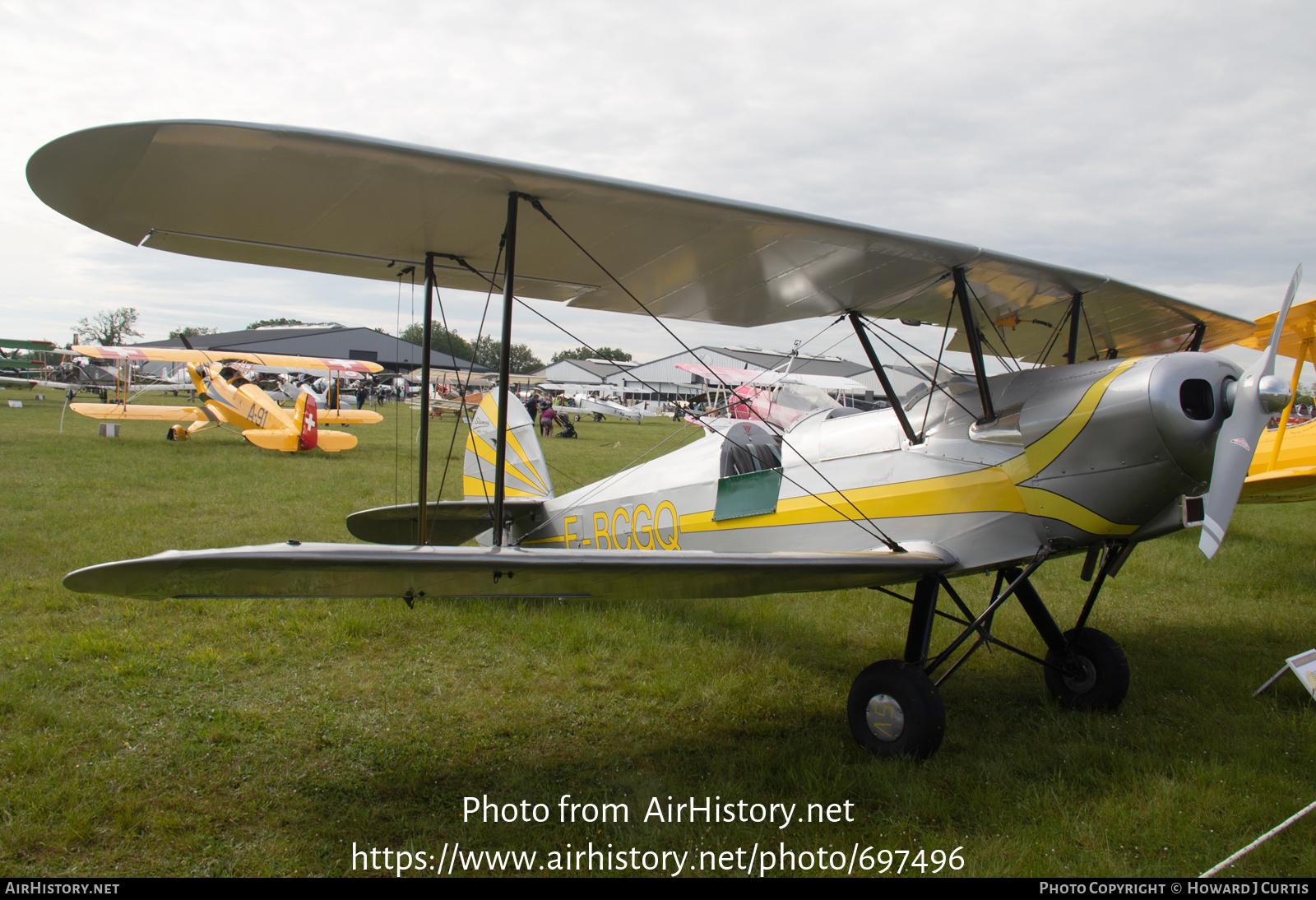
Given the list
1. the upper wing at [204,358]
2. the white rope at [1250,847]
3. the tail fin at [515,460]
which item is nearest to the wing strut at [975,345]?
the white rope at [1250,847]

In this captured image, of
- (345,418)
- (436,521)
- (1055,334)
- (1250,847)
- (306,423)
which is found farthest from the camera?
(345,418)

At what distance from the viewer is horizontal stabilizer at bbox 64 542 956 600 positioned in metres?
2.43

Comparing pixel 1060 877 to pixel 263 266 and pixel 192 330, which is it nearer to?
pixel 263 266

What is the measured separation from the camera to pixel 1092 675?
4199 mm

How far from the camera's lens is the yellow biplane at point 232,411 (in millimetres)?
15430

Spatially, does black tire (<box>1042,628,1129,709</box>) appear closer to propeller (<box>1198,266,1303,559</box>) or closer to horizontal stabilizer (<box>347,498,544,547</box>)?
propeller (<box>1198,266,1303,559</box>)

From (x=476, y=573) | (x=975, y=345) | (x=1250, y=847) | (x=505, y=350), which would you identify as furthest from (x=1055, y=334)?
(x=476, y=573)

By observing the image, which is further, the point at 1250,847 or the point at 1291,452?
the point at 1291,452

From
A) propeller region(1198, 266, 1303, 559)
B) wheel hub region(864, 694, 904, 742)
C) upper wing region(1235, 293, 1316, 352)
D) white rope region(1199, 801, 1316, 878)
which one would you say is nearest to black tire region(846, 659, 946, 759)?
wheel hub region(864, 694, 904, 742)

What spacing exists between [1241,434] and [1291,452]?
5963 millimetres

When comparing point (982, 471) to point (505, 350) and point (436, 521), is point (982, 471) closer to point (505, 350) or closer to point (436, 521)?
point (505, 350)

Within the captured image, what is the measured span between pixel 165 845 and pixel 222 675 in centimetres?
→ 169

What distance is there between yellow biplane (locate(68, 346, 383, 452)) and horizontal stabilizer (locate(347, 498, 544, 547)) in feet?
36.3
